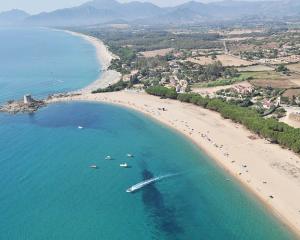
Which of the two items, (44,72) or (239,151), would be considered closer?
(239,151)

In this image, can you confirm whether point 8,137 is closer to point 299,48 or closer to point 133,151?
point 133,151

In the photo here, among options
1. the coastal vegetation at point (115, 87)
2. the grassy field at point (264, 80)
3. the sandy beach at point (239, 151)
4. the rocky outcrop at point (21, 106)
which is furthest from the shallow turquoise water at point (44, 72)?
the grassy field at point (264, 80)

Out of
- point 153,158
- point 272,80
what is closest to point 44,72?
point 272,80

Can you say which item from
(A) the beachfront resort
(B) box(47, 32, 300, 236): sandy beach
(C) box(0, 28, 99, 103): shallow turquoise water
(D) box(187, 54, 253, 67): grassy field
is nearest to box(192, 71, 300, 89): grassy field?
(A) the beachfront resort

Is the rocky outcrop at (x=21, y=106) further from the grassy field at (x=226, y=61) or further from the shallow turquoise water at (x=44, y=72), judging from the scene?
the grassy field at (x=226, y=61)

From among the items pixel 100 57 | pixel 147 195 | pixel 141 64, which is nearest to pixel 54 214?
pixel 147 195

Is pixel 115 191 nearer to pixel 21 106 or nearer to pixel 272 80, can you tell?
pixel 21 106

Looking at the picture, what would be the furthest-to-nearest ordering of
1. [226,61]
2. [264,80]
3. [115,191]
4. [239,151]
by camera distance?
1. [226,61]
2. [264,80]
3. [239,151]
4. [115,191]
